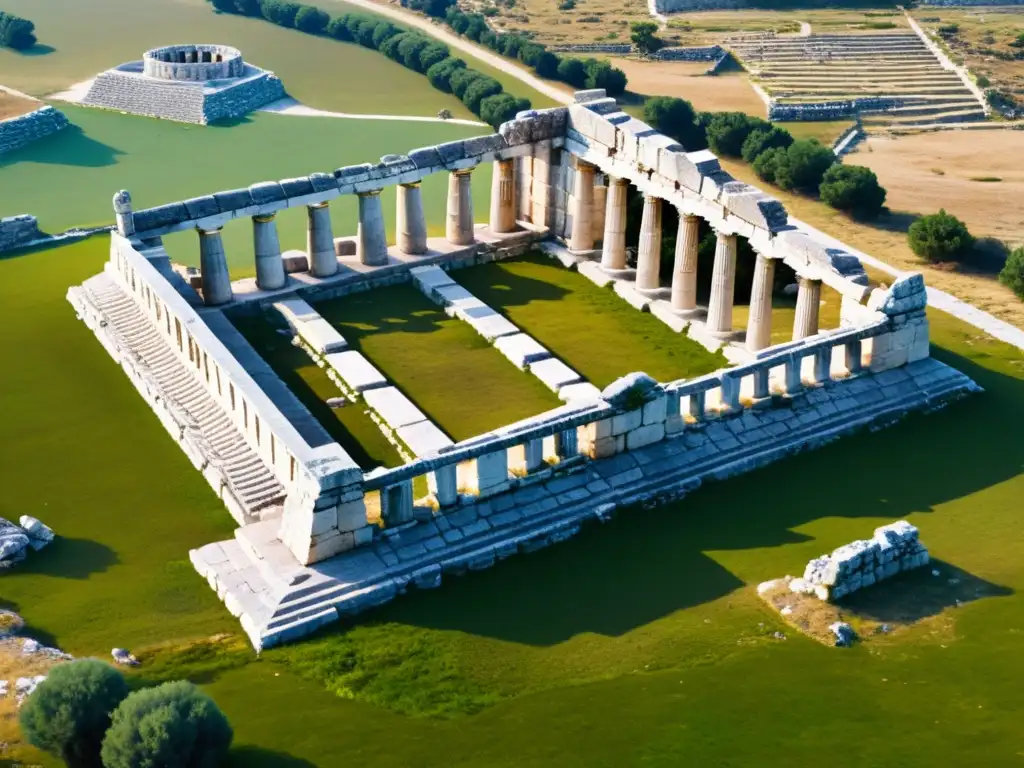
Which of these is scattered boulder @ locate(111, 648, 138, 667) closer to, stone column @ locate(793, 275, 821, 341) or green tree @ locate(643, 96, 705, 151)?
stone column @ locate(793, 275, 821, 341)

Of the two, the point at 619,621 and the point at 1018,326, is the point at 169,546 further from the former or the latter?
the point at 1018,326

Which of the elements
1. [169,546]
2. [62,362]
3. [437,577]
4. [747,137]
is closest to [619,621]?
[437,577]

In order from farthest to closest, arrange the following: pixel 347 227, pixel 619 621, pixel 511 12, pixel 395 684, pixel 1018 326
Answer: pixel 511 12
pixel 347 227
pixel 1018 326
pixel 619 621
pixel 395 684

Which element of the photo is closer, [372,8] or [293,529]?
[293,529]

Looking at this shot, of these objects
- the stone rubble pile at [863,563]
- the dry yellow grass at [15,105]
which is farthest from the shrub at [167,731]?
the dry yellow grass at [15,105]

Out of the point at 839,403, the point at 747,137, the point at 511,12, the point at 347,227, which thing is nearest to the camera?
the point at 839,403

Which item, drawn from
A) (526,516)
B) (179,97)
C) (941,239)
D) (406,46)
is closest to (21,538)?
(526,516)

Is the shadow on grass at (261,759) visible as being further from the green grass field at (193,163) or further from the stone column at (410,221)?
the green grass field at (193,163)

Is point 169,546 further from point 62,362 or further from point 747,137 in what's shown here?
point 747,137
